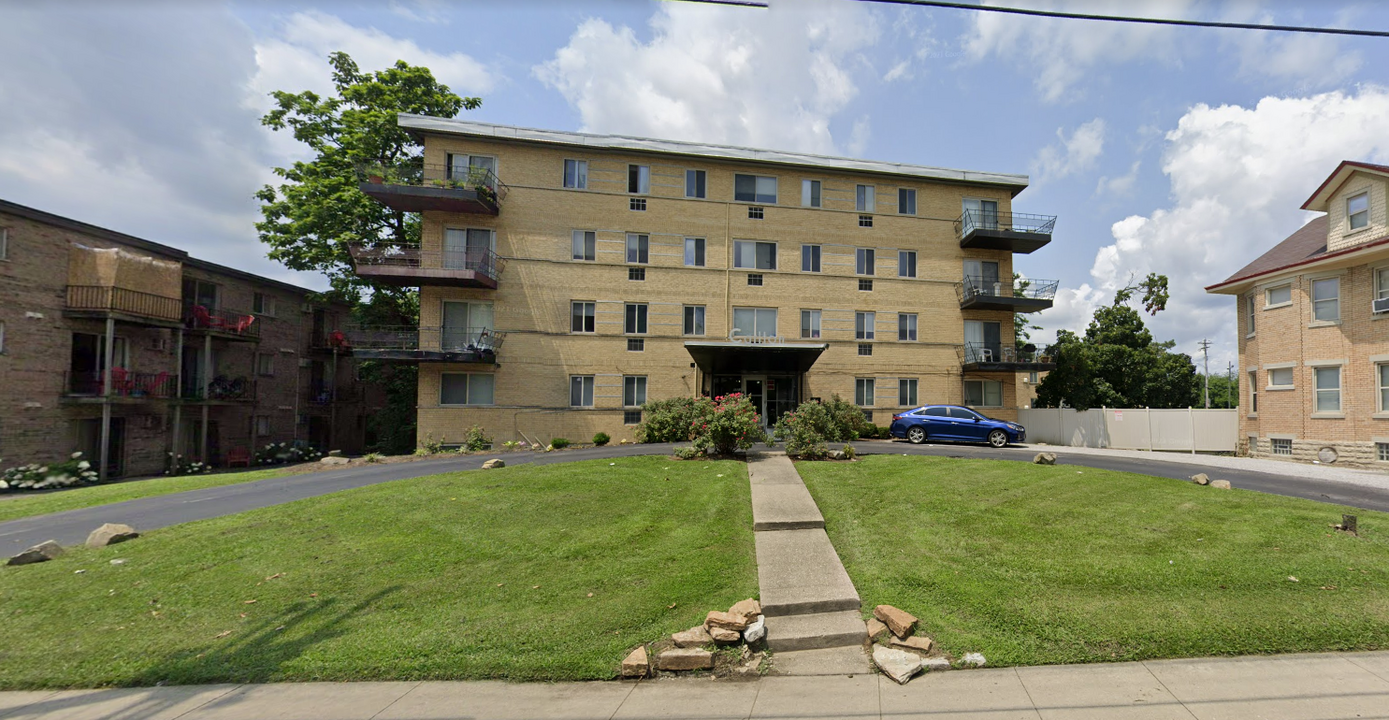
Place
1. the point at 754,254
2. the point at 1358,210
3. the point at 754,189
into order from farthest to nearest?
the point at 754,189 < the point at 754,254 < the point at 1358,210

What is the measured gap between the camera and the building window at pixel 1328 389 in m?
16.7

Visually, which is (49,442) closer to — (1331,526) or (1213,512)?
(1213,512)

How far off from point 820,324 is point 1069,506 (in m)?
16.4

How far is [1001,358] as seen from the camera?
977 inches

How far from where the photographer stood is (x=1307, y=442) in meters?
17.2

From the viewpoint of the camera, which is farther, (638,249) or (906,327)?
(906,327)

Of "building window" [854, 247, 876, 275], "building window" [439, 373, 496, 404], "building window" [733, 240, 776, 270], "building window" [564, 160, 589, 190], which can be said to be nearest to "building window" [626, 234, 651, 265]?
"building window" [564, 160, 589, 190]

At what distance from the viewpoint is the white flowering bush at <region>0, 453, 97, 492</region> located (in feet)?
53.4

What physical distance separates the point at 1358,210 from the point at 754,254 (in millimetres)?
20401

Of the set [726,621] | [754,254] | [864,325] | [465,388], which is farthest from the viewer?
[864,325]

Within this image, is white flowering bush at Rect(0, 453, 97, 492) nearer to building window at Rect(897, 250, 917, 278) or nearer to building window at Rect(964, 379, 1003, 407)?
building window at Rect(897, 250, 917, 278)

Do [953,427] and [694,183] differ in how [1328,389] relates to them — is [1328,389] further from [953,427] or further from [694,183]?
[694,183]

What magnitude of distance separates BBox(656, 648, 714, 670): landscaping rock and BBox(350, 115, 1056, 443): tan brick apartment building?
604 inches

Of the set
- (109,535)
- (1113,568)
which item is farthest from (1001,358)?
(109,535)
